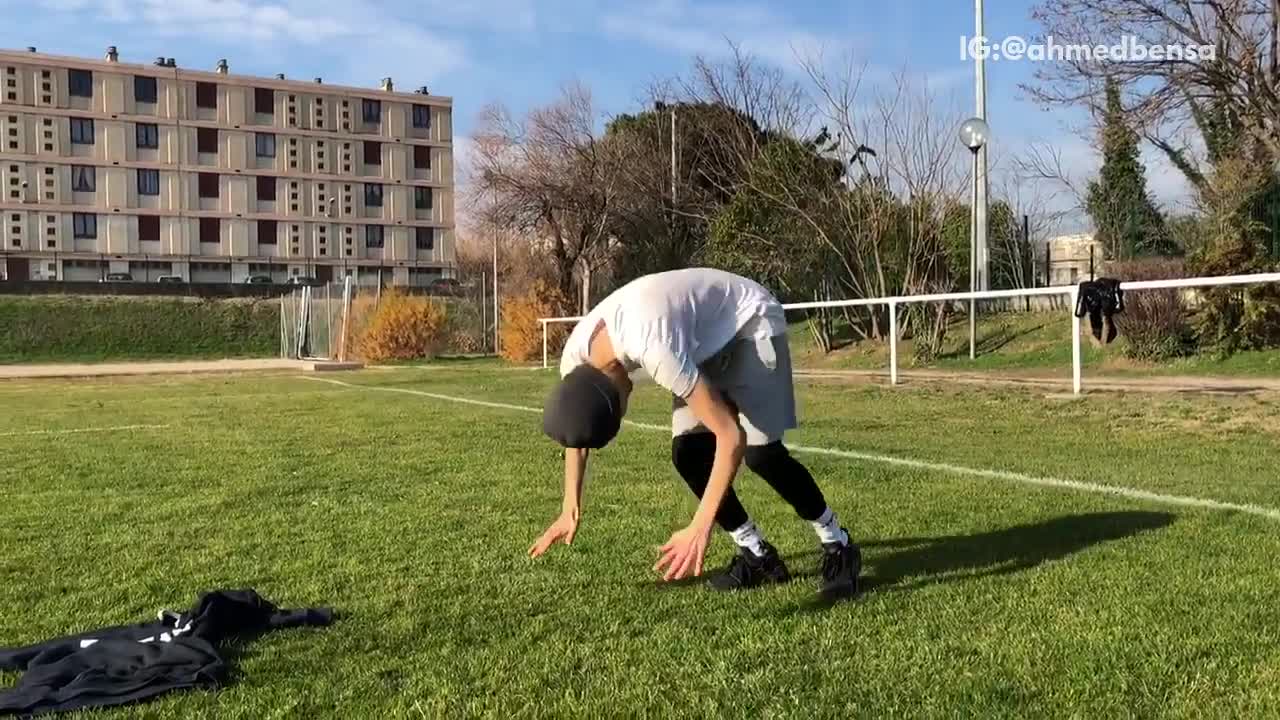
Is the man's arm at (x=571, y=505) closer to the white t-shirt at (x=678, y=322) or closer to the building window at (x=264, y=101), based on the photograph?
the white t-shirt at (x=678, y=322)

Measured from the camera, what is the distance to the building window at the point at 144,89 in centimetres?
6519

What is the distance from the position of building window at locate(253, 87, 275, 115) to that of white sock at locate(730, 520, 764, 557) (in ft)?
230

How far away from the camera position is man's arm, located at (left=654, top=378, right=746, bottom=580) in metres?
3.47

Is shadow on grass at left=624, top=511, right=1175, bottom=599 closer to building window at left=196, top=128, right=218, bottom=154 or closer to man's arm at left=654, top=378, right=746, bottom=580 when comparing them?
man's arm at left=654, top=378, right=746, bottom=580

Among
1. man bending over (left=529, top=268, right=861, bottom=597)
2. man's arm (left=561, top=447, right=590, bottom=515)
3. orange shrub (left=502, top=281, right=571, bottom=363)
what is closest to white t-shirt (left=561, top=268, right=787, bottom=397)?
man bending over (left=529, top=268, right=861, bottom=597)

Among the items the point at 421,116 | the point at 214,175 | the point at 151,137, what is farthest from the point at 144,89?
the point at 421,116

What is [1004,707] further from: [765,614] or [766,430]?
[766,430]

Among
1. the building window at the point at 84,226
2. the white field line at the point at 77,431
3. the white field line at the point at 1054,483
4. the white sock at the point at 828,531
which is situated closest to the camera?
the white sock at the point at 828,531

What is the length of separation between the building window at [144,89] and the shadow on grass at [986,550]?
229 ft

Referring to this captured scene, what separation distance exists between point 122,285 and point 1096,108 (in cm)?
4877

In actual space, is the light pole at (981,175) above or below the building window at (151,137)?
below

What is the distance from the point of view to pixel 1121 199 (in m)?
24.0

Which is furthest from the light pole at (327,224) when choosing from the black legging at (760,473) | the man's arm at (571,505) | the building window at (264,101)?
the man's arm at (571,505)

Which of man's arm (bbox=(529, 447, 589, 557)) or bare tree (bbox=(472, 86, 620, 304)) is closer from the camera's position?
man's arm (bbox=(529, 447, 589, 557))
